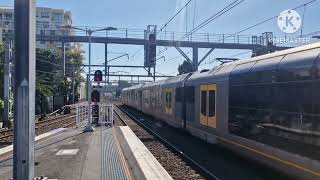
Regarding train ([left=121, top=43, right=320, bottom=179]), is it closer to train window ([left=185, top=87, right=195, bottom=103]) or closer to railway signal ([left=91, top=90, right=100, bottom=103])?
train window ([left=185, top=87, right=195, bottom=103])

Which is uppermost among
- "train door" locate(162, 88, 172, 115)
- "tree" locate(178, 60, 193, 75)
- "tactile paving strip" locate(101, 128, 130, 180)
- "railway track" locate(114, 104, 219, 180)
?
"tree" locate(178, 60, 193, 75)

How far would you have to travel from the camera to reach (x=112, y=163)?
13.4 meters

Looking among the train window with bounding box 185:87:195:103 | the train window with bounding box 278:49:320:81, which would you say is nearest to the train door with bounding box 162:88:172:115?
the train window with bounding box 185:87:195:103

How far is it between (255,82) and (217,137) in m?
4.20

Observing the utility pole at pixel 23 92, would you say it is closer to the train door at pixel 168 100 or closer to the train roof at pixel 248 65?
the train roof at pixel 248 65

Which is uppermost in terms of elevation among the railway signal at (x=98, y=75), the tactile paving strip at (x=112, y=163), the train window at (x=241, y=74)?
the railway signal at (x=98, y=75)

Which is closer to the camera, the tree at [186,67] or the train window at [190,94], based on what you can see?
the train window at [190,94]

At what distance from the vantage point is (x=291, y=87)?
402 inches

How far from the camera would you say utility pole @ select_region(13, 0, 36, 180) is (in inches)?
261

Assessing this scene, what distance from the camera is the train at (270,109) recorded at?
30.8 feet

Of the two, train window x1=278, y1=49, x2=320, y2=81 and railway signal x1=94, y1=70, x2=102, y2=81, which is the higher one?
railway signal x1=94, y1=70, x2=102, y2=81

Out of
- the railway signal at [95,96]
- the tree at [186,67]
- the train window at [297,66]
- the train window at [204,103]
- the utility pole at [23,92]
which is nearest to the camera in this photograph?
the utility pole at [23,92]

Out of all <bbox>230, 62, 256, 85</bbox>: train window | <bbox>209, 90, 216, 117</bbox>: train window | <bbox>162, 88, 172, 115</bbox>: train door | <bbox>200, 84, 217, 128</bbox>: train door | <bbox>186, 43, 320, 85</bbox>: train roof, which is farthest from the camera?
<bbox>162, 88, 172, 115</bbox>: train door

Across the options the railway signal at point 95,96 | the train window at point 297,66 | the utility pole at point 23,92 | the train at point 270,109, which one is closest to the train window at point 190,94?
the train at point 270,109
